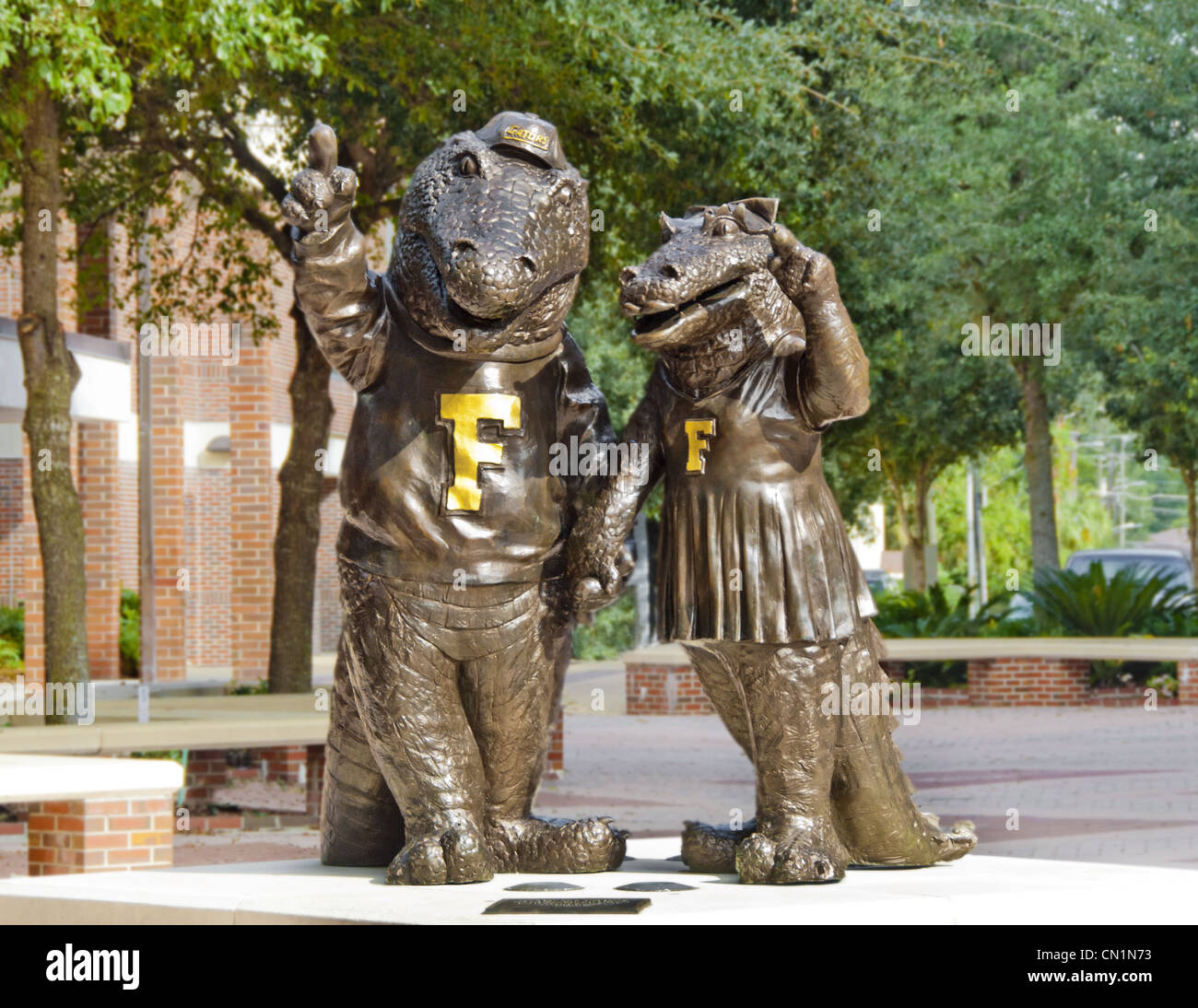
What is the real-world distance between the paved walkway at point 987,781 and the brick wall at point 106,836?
161 centimetres

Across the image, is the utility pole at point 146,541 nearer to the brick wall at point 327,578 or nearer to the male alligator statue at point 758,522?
the brick wall at point 327,578

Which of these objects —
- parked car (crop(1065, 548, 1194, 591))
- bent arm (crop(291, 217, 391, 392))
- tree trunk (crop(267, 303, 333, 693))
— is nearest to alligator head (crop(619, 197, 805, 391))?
bent arm (crop(291, 217, 391, 392))

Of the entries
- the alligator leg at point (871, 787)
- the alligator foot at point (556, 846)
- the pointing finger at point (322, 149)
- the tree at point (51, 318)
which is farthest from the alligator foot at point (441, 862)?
the tree at point (51, 318)

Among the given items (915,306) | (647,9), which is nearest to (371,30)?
(647,9)

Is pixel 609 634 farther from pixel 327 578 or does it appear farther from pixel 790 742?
pixel 790 742

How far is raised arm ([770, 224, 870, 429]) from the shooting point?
376 cm

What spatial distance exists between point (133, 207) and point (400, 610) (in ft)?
32.1

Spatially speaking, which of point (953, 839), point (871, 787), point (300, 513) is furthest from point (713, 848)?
point (300, 513)

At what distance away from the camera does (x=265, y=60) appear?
11062 mm

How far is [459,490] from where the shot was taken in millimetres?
4043

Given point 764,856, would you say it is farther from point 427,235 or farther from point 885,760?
point 427,235

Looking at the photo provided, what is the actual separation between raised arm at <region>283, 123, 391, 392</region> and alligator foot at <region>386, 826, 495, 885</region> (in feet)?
3.85

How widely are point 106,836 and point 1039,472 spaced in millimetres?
14842

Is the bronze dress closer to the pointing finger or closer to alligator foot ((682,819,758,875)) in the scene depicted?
alligator foot ((682,819,758,875))
